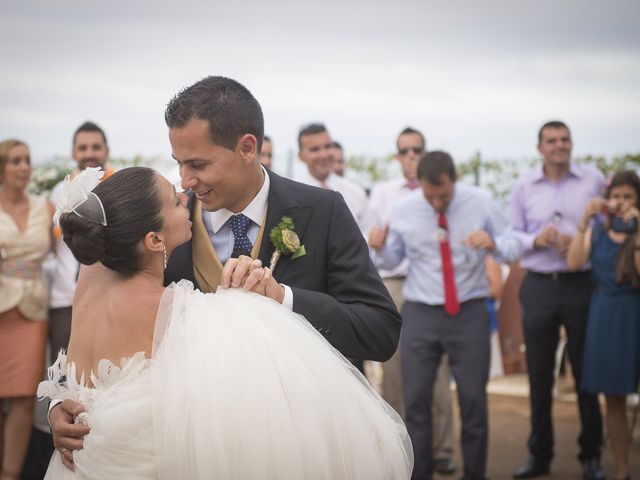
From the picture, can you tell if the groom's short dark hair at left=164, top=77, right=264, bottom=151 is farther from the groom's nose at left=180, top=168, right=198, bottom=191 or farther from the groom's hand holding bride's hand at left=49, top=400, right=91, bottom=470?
the groom's hand holding bride's hand at left=49, top=400, right=91, bottom=470

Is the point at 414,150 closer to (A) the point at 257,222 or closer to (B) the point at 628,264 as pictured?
(B) the point at 628,264

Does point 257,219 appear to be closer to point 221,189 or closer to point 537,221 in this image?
point 221,189

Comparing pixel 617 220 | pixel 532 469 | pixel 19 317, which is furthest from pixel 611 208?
pixel 19 317

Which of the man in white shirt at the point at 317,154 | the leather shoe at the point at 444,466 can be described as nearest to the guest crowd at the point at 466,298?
the leather shoe at the point at 444,466

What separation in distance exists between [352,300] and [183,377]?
85cm

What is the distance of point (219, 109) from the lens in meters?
3.37

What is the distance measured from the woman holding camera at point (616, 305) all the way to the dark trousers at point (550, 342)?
230 millimetres

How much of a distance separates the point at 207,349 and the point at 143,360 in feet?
0.77

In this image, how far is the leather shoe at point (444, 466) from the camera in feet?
25.6

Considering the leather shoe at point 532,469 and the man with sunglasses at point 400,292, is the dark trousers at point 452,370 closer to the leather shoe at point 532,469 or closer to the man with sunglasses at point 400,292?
the leather shoe at point 532,469

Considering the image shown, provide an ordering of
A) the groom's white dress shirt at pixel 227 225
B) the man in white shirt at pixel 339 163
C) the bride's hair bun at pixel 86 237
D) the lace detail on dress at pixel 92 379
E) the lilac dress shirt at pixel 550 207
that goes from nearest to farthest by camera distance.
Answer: the lace detail on dress at pixel 92 379 → the bride's hair bun at pixel 86 237 → the groom's white dress shirt at pixel 227 225 → the lilac dress shirt at pixel 550 207 → the man in white shirt at pixel 339 163

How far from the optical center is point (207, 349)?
2.86m

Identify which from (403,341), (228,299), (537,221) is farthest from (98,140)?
(228,299)

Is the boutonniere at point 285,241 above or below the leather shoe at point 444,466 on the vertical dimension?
above
